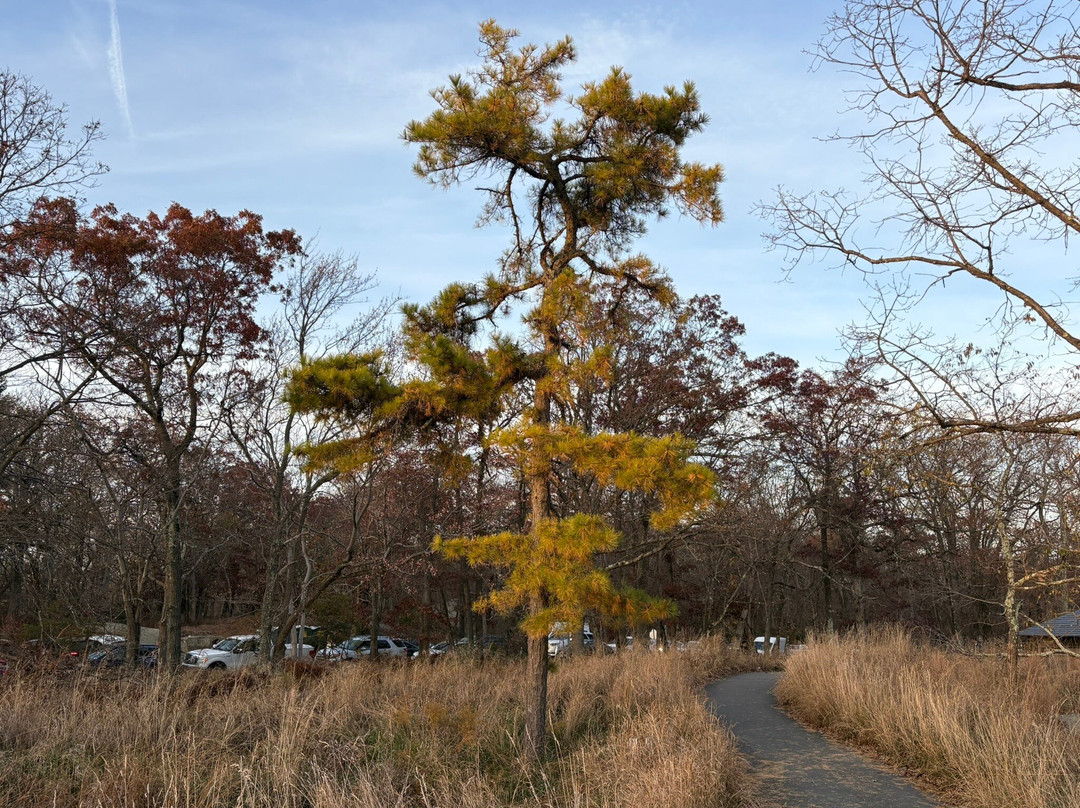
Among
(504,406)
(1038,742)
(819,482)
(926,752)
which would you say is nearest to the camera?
(1038,742)

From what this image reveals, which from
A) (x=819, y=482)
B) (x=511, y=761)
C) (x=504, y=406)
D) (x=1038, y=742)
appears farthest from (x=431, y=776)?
(x=819, y=482)

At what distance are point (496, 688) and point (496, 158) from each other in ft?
23.6

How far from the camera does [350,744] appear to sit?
6.59 metres

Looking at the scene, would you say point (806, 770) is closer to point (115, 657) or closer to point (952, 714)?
point (952, 714)

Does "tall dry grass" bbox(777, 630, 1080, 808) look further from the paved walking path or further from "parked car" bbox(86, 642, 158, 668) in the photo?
"parked car" bbox(86, 642, 158, 668)

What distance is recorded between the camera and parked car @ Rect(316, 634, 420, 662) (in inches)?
890

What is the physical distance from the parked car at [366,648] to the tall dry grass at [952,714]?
1448 cm

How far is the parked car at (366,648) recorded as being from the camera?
22.6 m

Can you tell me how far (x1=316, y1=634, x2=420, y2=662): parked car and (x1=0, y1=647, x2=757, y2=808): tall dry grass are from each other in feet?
41.2

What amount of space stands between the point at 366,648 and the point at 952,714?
78.8ft

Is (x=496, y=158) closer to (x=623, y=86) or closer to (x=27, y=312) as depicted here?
(x=623, y=86)

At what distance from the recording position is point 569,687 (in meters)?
10.2

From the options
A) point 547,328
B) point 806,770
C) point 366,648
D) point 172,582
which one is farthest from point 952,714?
point 366,648

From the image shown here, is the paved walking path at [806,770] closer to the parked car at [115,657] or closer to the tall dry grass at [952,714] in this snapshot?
the tall dry grass at [952,714]
